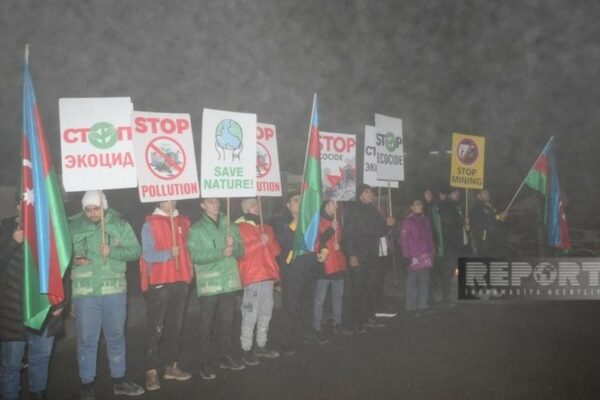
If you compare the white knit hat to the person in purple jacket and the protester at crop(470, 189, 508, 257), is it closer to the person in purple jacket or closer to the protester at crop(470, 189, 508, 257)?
the person in purple jacket

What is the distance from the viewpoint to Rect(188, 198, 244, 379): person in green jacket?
A: 5520 millimetres

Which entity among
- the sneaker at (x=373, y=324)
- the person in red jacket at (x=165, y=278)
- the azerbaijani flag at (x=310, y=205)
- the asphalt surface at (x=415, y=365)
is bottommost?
the asphalt surface at (x=415, y=365)

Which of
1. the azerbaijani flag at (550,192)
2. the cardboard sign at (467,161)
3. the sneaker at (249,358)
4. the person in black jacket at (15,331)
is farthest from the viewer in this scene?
the azerbaijani flag at (550,192)

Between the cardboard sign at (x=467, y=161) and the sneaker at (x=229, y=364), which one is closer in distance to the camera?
the sneaker at (x=229, y=364)

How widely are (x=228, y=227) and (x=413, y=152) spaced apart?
29.5 meters

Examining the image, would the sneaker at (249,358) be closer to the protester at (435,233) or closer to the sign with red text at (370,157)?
the sign with red text at (370,157)

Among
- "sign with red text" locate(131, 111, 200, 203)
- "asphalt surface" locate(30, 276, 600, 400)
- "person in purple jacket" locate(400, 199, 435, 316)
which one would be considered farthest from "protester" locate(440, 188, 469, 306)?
"sign with red text" locate(131, 111, 200, 203)

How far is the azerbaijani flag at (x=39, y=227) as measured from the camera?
13.8 ft

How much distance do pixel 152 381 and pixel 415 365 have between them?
2.45m

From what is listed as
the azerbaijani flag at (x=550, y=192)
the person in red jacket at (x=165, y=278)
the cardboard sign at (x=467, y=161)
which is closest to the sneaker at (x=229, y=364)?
the person in red jacket at (x=165, y=278)

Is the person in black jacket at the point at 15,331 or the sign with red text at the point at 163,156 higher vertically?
the sign with red text at the point at 163,156

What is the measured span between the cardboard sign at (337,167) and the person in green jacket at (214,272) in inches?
78.9

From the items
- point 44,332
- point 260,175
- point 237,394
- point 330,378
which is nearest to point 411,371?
point 330,378

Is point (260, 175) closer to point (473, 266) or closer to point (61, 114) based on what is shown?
point (61, 114)
